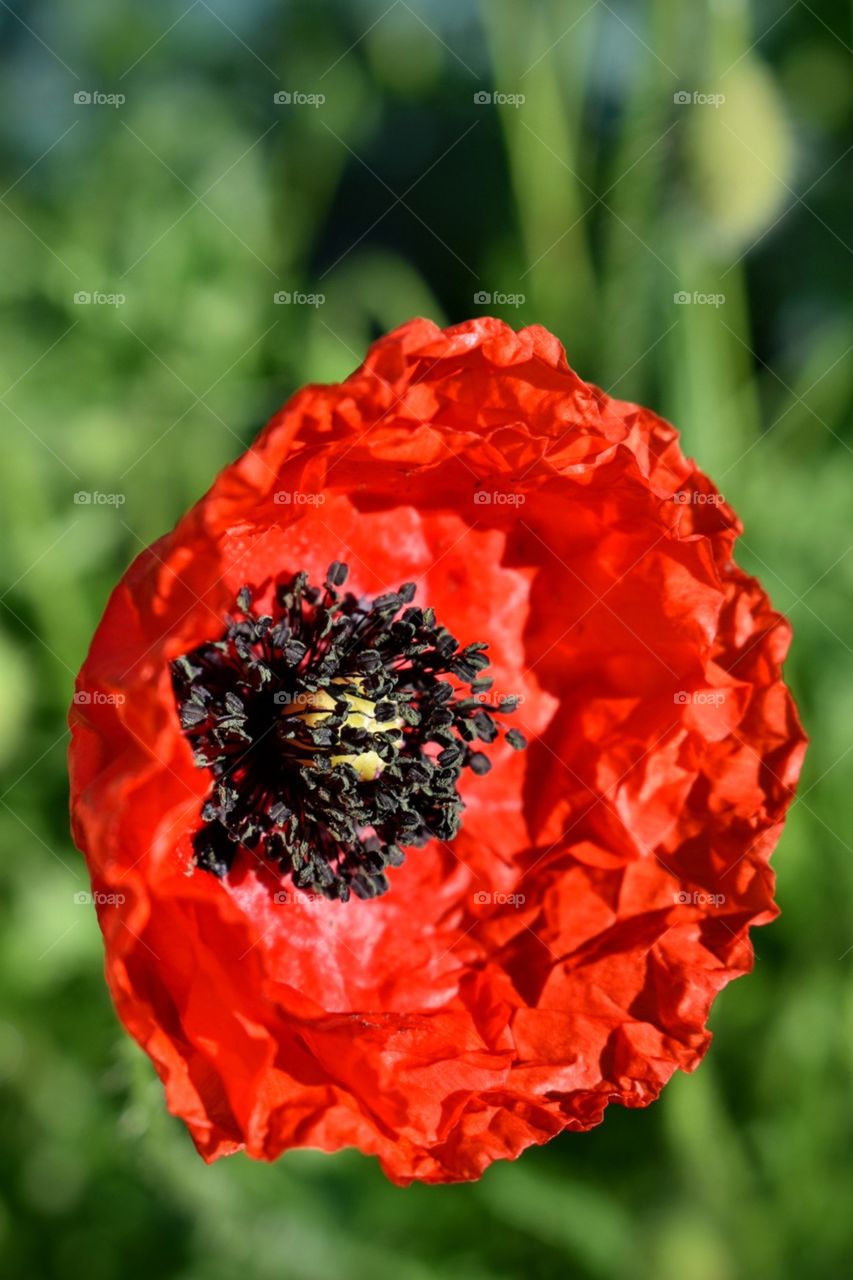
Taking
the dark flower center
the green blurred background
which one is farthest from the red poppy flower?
the green blurred background

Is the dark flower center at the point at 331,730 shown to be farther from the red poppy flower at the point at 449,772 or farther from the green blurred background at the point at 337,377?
the green blurred background at the point at 337,377

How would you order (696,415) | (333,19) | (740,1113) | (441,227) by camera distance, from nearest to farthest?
(696,415) < (740,1113) < (333,19) < (441,227)

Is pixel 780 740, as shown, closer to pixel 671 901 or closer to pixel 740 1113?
pixel 671 901

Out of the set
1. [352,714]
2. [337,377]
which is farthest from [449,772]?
[337,377]

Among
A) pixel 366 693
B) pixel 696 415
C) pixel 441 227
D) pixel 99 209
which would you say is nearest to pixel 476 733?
pixel 366 693

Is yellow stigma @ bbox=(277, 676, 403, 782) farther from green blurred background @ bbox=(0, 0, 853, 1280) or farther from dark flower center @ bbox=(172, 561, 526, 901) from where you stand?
green blurred background @ bbox=(0, 0, 853, 1280)

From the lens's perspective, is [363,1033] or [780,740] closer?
[363,1033]
